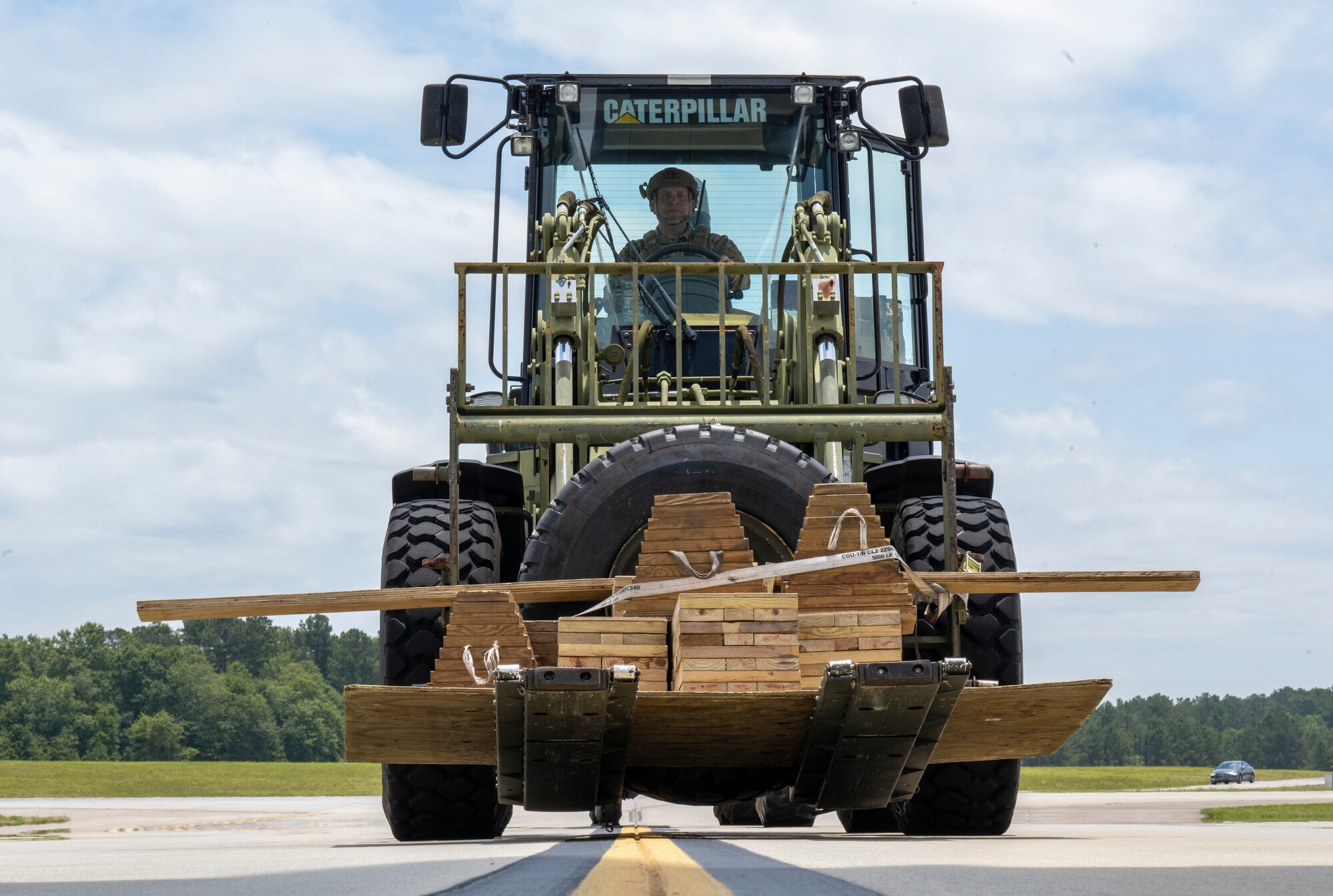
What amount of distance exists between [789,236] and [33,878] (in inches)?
293

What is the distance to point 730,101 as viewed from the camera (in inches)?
452

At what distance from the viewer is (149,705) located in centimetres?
12475

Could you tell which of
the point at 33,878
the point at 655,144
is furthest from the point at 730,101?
the point at 33,878

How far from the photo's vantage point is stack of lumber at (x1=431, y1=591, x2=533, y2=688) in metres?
6.61

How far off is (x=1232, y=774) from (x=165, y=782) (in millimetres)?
38517

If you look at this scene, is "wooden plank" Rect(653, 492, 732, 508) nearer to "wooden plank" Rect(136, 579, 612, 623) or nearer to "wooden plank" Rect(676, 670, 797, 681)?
"wooden plank" Rect(136, 579, 612, 623)

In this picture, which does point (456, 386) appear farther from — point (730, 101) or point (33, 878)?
point (730, 101)

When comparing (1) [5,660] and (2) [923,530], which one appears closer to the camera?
(2) [923,530]

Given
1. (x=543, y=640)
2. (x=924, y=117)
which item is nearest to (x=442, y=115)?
(x=924, y=117)

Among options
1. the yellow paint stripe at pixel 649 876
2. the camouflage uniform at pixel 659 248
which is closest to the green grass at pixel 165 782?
the camouflage uniform at pixel 659 248

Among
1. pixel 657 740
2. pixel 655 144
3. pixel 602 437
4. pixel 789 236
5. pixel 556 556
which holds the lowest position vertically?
pixel 657 740

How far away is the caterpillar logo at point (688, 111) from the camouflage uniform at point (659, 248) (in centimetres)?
90

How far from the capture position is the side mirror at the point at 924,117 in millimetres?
10078

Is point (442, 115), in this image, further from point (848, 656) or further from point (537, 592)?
point (848, 656)
